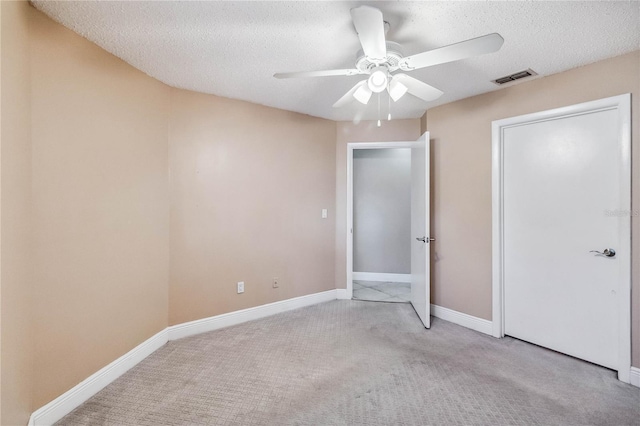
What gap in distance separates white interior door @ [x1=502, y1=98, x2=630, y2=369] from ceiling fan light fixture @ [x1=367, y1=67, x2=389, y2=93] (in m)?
1.67

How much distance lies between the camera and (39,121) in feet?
5.41

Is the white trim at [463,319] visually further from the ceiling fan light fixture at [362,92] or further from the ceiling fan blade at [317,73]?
the ceiling fan blade at [317,73]

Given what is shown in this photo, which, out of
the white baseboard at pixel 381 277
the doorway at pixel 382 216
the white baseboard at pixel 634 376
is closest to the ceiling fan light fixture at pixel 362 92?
the white baseboard at pixel 634 376

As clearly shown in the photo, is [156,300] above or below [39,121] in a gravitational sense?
below

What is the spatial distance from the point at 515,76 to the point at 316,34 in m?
1.77

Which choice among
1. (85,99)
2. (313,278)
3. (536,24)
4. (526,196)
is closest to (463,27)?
(536,24)

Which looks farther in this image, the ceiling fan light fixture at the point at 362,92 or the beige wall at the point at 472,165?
the beige wall at the point at 472,165

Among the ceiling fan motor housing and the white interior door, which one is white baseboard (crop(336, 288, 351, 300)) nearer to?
the white interior door

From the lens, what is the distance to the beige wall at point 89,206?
1673mm

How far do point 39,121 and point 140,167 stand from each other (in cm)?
75

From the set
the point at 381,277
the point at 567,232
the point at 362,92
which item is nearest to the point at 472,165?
the point at 567,232

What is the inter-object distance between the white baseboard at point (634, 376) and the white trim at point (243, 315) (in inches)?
105

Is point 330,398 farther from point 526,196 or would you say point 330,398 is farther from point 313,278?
point 526,196

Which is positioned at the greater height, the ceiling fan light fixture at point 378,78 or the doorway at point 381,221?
the ceiling fan light fixture at point 378,78
